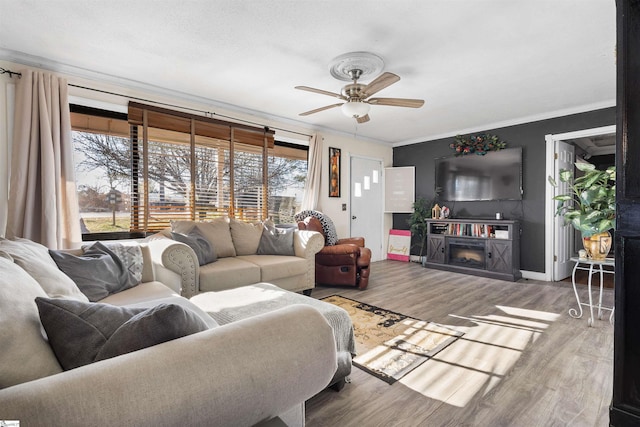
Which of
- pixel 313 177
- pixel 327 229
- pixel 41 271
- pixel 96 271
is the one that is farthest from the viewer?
pixel 313 177

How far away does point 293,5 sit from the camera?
2.03m

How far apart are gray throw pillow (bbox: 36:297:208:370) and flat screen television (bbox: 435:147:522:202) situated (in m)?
5.16

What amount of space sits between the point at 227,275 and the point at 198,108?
2239mm

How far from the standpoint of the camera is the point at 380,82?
2527mm


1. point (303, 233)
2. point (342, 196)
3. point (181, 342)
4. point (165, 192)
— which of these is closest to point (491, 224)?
point (342, 196)

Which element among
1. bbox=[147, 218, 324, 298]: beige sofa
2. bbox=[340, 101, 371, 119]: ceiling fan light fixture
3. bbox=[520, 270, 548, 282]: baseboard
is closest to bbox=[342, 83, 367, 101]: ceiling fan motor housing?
bbox=[340, 101, 371, 119]: ceiling fan light fixture

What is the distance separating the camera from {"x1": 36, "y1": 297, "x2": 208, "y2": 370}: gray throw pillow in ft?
2.62

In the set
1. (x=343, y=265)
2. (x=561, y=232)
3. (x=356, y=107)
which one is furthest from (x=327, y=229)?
(x=561, y=232)

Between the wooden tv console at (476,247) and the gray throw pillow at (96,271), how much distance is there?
4545 mm

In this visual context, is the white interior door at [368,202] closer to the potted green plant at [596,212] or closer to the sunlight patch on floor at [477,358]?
the sunlight patch on floor at [477,358]

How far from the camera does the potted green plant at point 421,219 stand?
224 inches

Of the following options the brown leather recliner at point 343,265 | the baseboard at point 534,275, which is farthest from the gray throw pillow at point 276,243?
the baseboard at point 534,275

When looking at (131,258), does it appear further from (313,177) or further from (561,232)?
(561,232)

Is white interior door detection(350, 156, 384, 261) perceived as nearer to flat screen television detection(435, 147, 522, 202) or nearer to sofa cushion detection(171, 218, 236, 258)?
flat screen television detection(435, 147, 522, 202)
